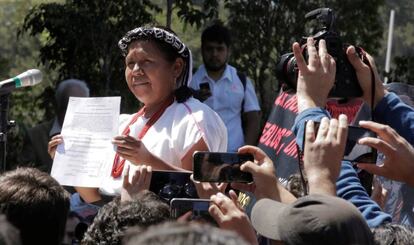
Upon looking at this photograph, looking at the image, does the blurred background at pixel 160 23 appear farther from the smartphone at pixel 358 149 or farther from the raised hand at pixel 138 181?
the smartphone at pixel 358 149

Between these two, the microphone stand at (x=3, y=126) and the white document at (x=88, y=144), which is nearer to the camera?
the white document at (x=88, y=144)

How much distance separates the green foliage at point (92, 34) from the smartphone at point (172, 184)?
513cm

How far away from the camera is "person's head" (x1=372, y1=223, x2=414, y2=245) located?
9.72ft

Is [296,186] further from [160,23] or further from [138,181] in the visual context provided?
[160,23]

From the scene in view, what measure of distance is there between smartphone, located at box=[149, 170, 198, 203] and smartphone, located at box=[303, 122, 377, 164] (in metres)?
0.84

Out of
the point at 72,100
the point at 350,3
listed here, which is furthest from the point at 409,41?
the point at 72,100

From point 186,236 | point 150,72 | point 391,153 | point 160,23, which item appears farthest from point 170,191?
point 160,23

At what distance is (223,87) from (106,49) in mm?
2340

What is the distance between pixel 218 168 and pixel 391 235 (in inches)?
24.9

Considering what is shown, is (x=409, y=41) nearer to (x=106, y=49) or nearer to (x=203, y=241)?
(x=106, y=49)

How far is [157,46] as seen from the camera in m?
4.31

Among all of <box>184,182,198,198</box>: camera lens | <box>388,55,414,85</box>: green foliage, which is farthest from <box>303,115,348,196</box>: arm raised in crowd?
<box>388,55,414,85</box>: green foliage

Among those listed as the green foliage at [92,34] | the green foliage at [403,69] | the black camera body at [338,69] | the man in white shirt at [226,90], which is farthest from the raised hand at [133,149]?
the green foliage at [403,69]

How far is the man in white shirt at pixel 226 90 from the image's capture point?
7.14 m
